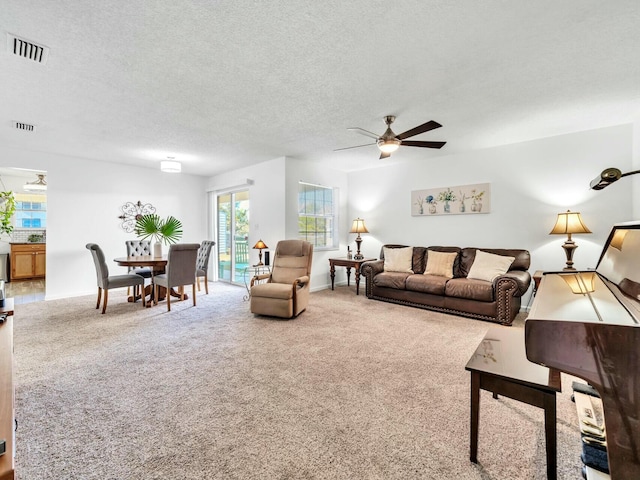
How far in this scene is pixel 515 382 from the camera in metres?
1.37

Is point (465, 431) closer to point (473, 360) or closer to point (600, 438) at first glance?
point (473, 360)

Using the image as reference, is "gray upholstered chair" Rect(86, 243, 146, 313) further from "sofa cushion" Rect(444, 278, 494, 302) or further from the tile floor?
"sofa cushion" Rect(444, 278, 494, 302)

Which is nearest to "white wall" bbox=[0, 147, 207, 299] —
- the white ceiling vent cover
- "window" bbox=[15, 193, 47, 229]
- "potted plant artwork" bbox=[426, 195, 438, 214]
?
"window" bbox=[15, 193, 47, 229]

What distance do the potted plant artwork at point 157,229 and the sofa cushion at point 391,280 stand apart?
378 centimetres

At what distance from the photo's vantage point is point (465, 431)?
5.53ft

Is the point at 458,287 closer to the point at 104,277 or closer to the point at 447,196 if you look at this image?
the point at 447,196

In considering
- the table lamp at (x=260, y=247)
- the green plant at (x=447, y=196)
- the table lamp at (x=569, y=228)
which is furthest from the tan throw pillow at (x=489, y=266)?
the table lamp at (x=260, y=247)

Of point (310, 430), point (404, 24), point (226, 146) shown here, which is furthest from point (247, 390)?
point (226, 146)

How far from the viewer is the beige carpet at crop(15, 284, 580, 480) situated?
145 centimetres

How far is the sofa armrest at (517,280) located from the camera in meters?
3.55

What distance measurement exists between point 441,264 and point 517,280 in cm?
115

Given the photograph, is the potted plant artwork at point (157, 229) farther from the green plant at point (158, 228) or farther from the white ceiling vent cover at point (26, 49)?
the white ceiling vent cover at point (26, 49)

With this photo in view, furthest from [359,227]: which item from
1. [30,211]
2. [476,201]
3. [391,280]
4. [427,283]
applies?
[30,211]

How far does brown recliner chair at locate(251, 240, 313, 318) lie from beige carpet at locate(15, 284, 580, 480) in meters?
0.39
